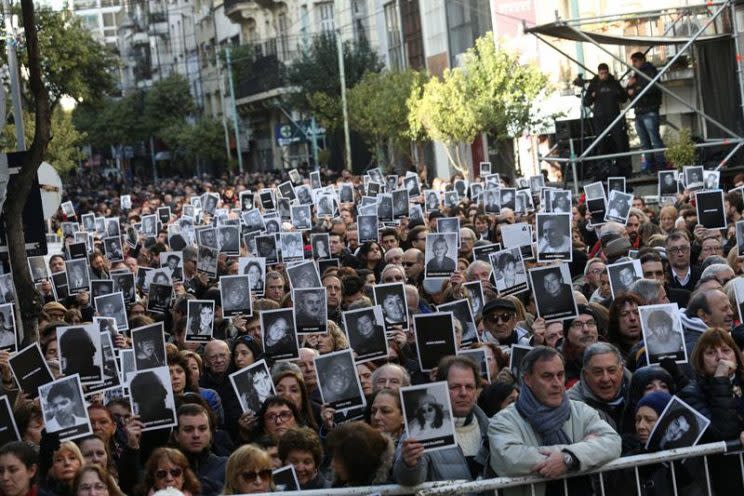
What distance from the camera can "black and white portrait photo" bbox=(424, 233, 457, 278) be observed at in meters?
16.5

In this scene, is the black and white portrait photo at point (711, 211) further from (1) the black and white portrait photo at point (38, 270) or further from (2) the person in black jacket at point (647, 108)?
(2) the person in black jacket at point (647, 108)

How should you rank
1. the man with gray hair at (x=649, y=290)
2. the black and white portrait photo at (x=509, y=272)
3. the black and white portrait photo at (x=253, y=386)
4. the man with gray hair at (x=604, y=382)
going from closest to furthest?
the man with gray hair at (x=604, y=382), the black and white portrait photo at (x=253, y=386), the man with gray hair at (x=649, y=290), the black and white portrait photo at (x=509, y=272)

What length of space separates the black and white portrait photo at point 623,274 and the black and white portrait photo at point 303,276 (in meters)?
3.54

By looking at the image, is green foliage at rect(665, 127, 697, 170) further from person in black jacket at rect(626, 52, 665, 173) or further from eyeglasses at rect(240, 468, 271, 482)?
eyeglasses at rect(240, 468, 271, 482)

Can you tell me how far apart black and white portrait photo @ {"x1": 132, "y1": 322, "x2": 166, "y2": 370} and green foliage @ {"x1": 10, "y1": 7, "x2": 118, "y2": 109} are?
26939mm

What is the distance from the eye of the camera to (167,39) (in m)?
111

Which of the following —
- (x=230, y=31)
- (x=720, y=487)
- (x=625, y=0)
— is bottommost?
(x=720, y=487)

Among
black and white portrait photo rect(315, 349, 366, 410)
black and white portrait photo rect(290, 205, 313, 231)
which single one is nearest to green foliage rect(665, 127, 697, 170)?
black and white portrait photo rect(290, 205, 313, 231)

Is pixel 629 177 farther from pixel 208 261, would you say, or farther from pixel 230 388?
pixel 230 388

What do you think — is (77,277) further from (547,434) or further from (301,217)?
(547,434)

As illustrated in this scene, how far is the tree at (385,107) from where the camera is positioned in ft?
162

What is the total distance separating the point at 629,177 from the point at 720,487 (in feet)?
67.9

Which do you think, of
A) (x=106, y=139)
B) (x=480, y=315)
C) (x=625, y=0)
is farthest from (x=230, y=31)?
(x=480, y=315)

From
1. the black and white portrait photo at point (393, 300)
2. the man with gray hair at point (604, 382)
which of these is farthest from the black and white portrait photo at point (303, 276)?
the man with gray hair at point (604, 382)
